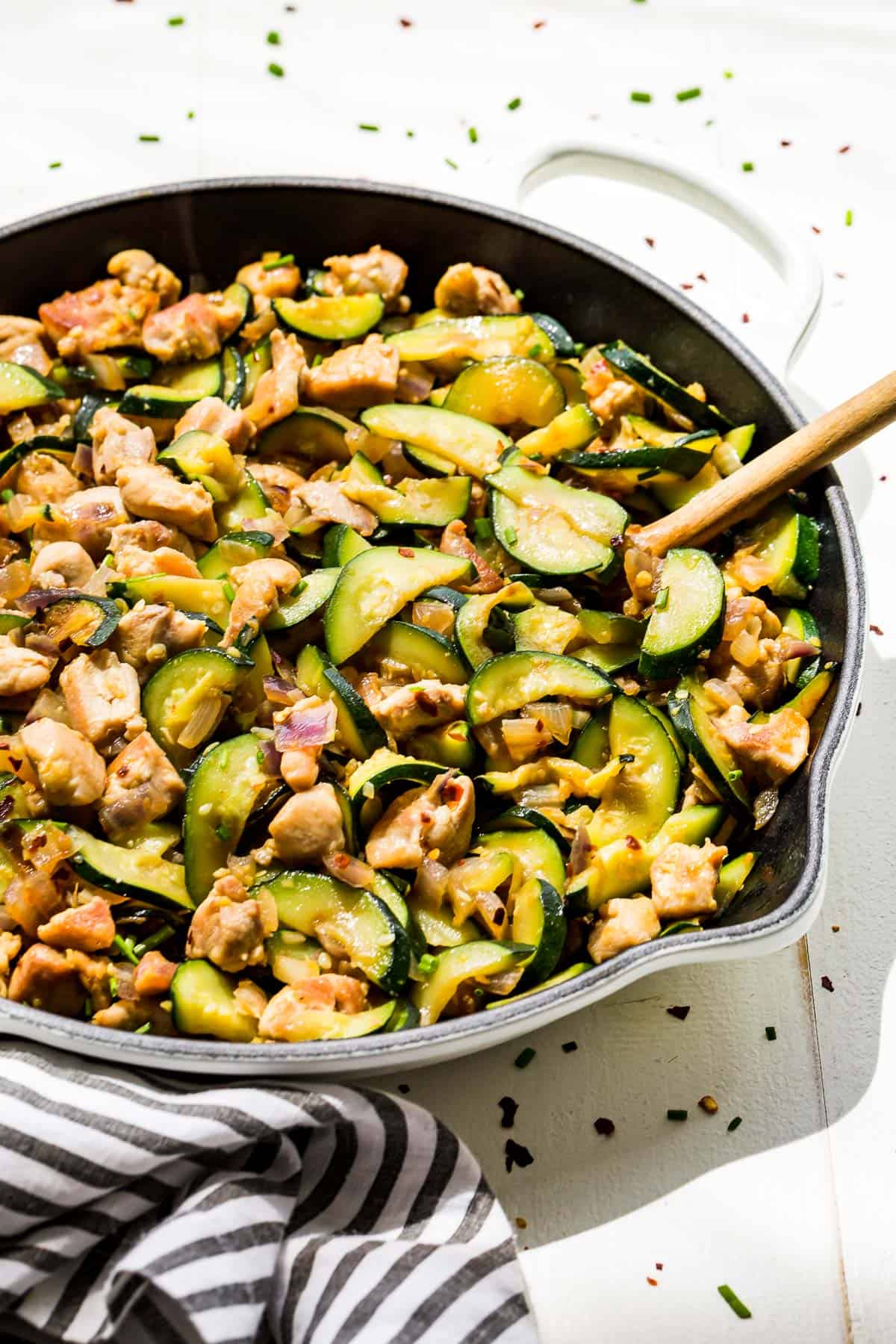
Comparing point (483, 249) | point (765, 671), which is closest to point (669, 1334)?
point (765, 671)

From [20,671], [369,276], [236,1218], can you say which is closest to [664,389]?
[369,276]

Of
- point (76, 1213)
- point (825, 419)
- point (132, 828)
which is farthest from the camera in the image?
point (825, 419)

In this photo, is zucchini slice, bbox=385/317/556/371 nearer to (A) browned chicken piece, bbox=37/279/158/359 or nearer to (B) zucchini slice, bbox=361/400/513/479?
(B) zucchini slice, bbox=361/400/513/479

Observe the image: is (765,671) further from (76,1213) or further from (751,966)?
(76,1213)

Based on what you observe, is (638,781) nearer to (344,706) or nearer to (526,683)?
(526,683)

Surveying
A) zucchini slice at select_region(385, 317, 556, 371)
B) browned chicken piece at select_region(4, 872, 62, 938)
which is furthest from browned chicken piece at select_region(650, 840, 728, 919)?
zucchini slice at select_region(385, 317, 556, 371)

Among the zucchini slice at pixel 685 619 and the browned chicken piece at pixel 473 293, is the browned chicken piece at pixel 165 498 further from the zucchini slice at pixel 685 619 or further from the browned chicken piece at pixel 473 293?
the zucchini slice at pixel 685 619
